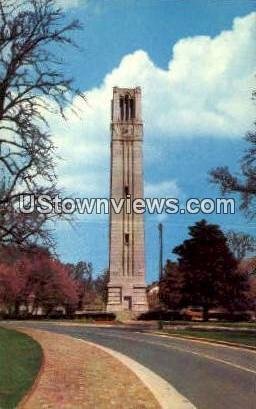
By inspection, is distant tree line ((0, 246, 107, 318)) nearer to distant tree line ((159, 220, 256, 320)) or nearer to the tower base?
the tower base

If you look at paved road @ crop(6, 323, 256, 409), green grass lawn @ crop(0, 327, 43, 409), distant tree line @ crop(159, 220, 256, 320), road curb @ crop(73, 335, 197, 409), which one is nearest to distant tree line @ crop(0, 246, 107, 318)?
distant tree line @ crop(159, 220, 256, 320)

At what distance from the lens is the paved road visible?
1356cm

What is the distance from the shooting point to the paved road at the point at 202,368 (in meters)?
13.6

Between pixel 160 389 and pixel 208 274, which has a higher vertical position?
pixel 208 274

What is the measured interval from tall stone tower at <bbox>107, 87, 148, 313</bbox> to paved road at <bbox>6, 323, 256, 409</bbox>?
41.1 m

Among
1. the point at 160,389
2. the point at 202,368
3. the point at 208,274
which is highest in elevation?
the point at 208,274

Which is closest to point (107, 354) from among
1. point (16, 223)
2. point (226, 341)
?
point (16, 223)

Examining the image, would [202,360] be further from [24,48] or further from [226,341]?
[24,48]

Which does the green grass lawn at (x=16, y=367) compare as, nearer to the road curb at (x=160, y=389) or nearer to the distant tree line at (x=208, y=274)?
the road curb at (x=160, y=389)

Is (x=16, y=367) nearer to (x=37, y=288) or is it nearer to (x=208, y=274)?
(x=208, y=274)

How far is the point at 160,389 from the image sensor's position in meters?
14.5

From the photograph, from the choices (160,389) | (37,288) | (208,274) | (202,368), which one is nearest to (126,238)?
(37,288)

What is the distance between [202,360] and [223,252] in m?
41.5

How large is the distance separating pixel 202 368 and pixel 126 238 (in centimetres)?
5339
